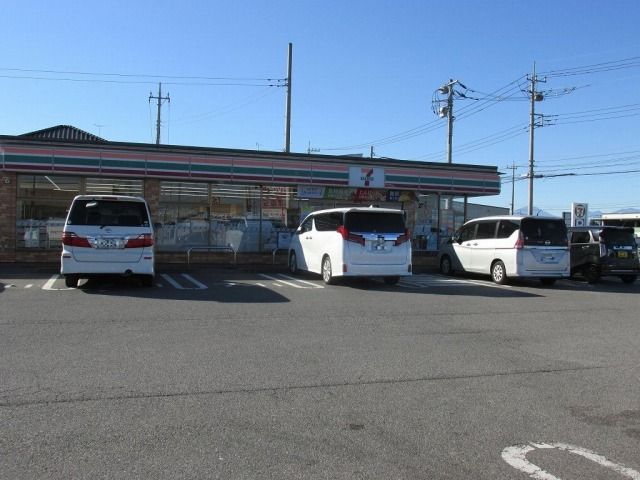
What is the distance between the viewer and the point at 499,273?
16.5 m

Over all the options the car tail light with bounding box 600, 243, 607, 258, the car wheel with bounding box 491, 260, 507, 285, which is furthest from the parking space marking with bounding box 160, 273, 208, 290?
the car tail light with bounding box 600, 243, 607, 258

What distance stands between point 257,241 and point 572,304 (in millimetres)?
11756

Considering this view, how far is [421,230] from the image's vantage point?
23453mm

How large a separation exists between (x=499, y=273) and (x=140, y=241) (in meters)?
9.41

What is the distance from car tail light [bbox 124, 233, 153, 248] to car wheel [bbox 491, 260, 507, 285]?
9.15 meters

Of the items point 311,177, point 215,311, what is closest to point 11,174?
point 311,177

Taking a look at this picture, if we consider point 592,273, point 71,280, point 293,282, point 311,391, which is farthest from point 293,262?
point 311,391

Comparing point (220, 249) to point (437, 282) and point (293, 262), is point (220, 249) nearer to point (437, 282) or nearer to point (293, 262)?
point (293, 262)

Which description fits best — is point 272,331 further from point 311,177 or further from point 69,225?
point 311,177

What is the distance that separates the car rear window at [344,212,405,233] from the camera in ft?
47.3

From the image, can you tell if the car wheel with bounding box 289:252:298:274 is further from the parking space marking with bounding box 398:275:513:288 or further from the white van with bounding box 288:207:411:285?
the parking space marking with bounding box 398:275:513:288

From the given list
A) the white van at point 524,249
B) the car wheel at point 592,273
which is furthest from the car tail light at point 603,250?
the white van at point 524,249

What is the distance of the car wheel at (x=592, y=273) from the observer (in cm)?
1734

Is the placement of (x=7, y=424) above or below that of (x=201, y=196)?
below
